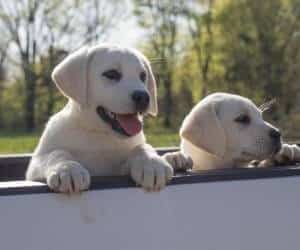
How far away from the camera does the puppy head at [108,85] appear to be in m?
2.71

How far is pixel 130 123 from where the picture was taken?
2748 mm

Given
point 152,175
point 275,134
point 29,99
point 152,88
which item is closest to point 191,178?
point 152,175

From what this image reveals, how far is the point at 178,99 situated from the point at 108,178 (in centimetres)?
3035

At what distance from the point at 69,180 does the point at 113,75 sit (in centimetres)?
82

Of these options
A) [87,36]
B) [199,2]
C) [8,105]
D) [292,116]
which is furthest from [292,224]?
[199,2]

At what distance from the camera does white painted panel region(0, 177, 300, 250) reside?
1.99 metres

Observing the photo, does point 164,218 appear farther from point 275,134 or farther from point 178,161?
point 275,134

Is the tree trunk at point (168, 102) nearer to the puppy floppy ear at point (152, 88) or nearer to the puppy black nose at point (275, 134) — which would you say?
the puppy black nose at point (275, 134)

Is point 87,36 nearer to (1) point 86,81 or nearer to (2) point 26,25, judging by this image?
(2) point 26,25

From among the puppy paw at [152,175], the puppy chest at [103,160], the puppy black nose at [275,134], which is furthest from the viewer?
the puppy black nose at [275,134]

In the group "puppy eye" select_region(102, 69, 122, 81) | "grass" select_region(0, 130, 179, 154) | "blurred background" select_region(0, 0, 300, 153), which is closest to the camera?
"puppy eye" select_region(102, 69, 122, 81)

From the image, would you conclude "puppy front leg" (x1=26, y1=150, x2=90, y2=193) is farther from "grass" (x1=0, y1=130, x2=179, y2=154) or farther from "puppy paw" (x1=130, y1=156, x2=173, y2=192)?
"grass" (x1=0, y1=130, x2=179, y2=154)

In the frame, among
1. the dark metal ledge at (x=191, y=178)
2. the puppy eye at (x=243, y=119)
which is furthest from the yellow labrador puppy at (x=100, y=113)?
the puppy eye at (x=243, y=119)

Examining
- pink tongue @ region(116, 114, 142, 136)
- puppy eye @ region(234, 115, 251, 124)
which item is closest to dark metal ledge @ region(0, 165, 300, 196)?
pink tongue @ region(116, 114, 142, 136)
